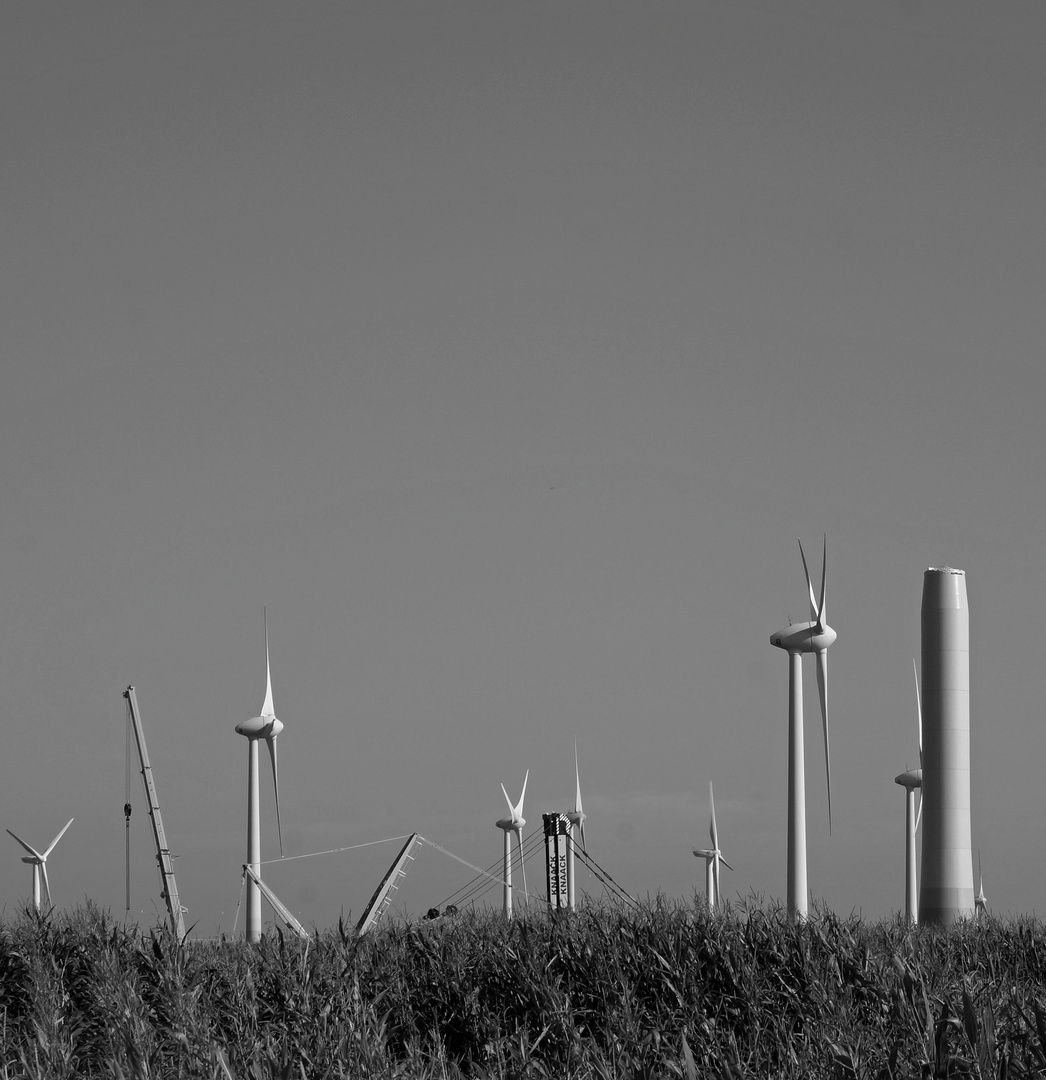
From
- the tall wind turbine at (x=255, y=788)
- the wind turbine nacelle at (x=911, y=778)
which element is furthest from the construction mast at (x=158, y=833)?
the wind turbine nacelle at (x=911, y=778)

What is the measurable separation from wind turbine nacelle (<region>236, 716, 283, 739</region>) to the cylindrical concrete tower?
50062 mm

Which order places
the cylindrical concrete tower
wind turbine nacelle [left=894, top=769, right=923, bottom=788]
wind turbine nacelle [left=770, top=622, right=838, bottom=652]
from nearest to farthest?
the cylindrical concrete tower → wind turbine nacelle [left=770, top=622, right=838, bottom=652] → wind turbine nacelle [left=894, top=769, right=923, bottom=788]

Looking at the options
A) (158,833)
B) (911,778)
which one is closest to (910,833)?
(911,778)

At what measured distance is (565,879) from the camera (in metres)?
64.7

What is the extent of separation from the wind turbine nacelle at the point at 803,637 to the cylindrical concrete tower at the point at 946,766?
14.1 meters

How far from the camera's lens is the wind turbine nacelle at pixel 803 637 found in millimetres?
80750

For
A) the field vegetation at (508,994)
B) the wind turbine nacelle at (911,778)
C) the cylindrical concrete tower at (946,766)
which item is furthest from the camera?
the wind turbine nacelle at (911,778)

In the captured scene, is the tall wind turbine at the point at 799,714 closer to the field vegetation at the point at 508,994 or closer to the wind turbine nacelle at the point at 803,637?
the wind turbine nacelle at the point at 803,637

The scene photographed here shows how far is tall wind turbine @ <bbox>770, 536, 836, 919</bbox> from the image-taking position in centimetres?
7300

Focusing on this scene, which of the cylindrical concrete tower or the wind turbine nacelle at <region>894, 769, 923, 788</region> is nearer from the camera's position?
the cylindrical concrete tower

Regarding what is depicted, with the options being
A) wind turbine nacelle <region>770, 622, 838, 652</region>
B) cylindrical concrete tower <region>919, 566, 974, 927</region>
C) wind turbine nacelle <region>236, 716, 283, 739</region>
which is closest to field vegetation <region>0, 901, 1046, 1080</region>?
cylindrical concrete tower <region>919, 566, 974, 927</region>

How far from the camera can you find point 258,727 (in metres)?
104

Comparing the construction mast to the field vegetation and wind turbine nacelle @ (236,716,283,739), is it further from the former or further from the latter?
the field vegetation

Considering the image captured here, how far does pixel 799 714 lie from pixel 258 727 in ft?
135
